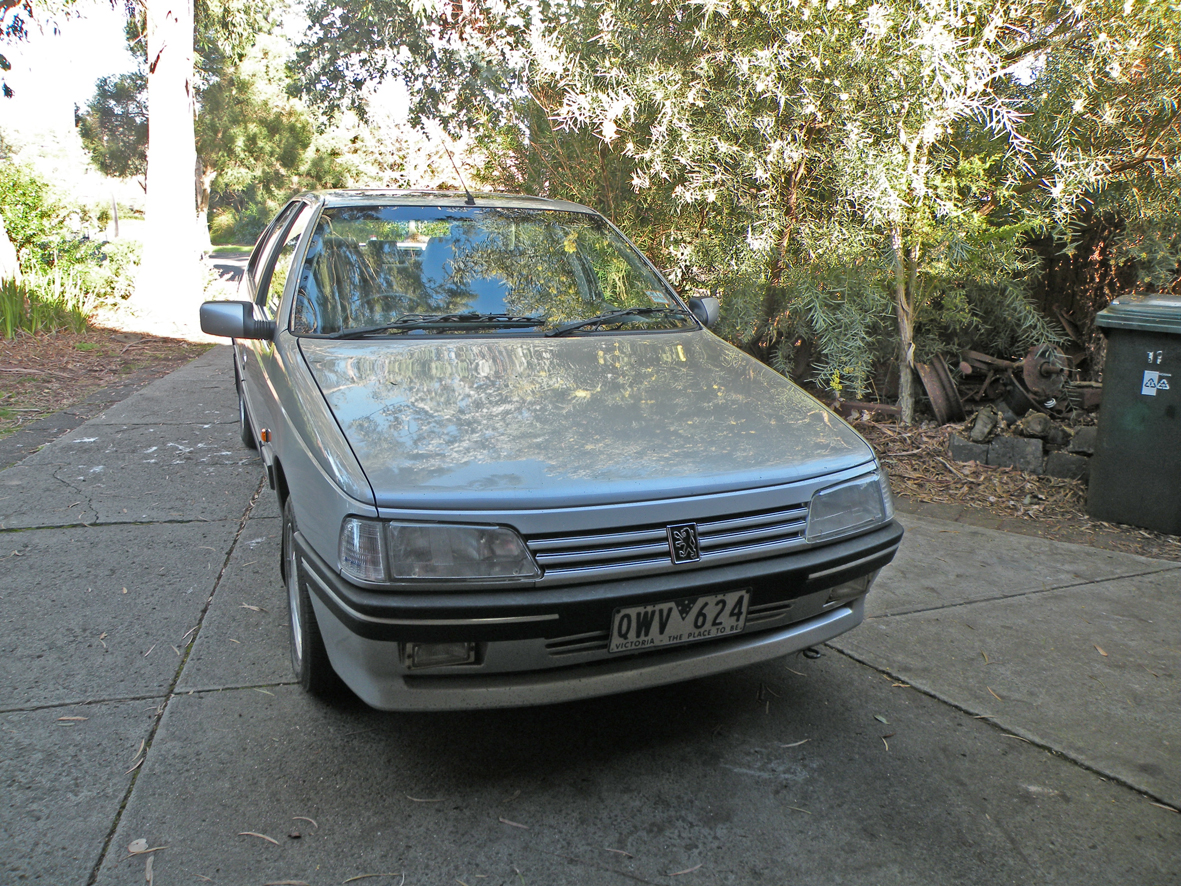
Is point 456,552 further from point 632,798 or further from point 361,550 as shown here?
point 632,798

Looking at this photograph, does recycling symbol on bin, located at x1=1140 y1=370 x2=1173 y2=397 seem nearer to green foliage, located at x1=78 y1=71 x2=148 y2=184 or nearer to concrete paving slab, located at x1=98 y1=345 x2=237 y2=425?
concrete paving slab, located at x1=98 y1=345 x2=237 y2=425

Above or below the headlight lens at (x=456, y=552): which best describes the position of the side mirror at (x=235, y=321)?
above

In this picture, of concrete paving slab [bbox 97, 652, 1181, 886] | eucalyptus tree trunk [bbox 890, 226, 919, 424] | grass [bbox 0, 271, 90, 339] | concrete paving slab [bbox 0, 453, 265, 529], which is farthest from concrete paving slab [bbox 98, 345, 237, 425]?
eucalyptus tree trunk [bbox 890, 226, 919, 424]

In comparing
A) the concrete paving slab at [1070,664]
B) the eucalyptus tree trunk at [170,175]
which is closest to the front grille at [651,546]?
the concrete paving slab at [1070,664]

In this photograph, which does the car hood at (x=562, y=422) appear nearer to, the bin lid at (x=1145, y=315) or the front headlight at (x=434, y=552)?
the front headlight at (x=434, y=552)

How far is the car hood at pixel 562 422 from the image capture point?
7.16 ft

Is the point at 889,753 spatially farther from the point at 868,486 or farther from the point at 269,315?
the point at 269,315

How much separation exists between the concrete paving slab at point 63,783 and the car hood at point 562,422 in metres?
1.10

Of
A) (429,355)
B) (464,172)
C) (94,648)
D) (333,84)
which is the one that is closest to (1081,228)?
(429,355)

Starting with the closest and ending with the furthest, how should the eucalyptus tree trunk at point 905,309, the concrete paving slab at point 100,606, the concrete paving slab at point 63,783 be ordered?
the concrete paving slab at point 63,783, the concrete paving slab at point 100,606, the eucalyptus tree trunk at point 905,309

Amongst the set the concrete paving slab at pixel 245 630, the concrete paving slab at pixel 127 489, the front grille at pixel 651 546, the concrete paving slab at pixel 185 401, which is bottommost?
the concrete paving slab at pixel 245 630

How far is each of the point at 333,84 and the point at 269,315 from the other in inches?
530

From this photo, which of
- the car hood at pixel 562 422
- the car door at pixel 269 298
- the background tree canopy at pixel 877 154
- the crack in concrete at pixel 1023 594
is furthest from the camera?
the background tree canopy at pixel 877 154

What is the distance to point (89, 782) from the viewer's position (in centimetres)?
234
